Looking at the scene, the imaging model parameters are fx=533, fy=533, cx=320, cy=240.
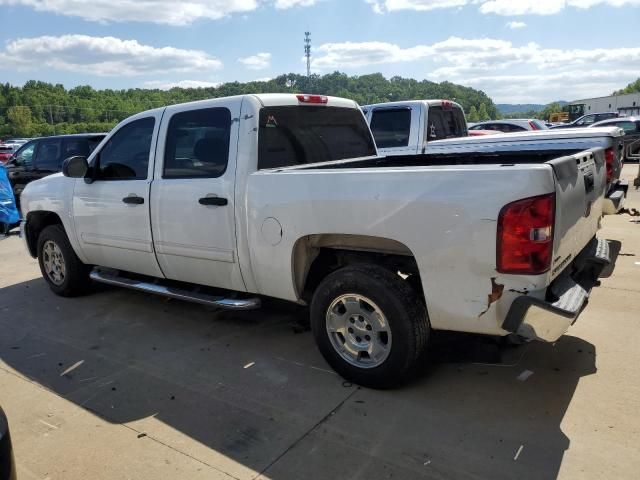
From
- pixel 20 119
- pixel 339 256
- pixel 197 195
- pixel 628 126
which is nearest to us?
pixel 339 256

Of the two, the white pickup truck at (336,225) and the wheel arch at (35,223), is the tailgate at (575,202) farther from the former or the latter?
the wheel arch at (35,223)

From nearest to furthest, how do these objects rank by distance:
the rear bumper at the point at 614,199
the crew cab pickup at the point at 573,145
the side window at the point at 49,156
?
the rear bumper at the point at 614,199 → the crew cab pickup at the point at 573,145 → the side window at the point at 49,156

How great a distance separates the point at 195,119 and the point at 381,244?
2.02 m

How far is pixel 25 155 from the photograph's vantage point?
11.8 m

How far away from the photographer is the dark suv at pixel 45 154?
995 centimetres

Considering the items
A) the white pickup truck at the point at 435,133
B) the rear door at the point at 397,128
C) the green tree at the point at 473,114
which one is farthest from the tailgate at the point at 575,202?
the green tree at the point at 473,114

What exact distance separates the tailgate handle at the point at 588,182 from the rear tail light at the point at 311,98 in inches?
89.0

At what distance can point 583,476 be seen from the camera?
2.62 meters

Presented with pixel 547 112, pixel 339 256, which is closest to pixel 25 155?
pixel 339 256

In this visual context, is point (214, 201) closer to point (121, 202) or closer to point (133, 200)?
point (133, 200)

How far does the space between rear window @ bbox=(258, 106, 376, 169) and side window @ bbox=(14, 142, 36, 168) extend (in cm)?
887

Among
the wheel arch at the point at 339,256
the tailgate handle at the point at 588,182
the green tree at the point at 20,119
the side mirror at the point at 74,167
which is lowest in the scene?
the wheel arch at the point at 339,256

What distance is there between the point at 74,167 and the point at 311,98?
234 centimetres

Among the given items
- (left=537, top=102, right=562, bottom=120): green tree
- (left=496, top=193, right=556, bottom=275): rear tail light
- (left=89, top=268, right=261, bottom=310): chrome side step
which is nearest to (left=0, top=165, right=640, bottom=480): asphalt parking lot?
(left=89, top=268, right=261, bottom=310): chrome side step
